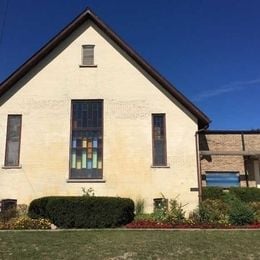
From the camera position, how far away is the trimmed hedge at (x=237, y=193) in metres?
23.9

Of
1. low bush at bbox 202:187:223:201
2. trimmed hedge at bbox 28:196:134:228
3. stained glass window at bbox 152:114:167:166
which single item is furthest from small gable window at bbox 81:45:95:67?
low bush at bbox 202:187:223:201

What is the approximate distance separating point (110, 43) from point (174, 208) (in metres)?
10.0

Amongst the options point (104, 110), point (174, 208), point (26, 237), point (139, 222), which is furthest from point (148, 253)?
point (104, 110)

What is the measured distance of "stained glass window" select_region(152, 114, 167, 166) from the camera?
929 inches

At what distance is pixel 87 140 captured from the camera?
78.0ft

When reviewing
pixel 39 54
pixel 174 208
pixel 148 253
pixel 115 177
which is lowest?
pixel 148 253

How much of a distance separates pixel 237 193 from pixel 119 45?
10.4 meters

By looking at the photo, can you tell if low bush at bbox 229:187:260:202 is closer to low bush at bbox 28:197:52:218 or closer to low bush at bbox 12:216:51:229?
low bush at bbox 28:197:52:218

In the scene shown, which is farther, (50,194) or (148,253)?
(50,194)

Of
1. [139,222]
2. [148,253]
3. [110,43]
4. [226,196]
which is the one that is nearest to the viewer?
[148,253]

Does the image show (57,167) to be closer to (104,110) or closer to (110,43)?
(104,110)

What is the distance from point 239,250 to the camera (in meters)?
13.4

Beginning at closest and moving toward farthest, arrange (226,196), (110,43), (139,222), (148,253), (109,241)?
1. (148,253)
2. (109,241)
3. (139,222)
4. (226,196)
5. (110,43)

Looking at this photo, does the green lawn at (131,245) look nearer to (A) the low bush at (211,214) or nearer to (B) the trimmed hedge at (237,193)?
(A) the low bush at (211,214)
